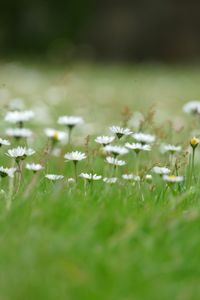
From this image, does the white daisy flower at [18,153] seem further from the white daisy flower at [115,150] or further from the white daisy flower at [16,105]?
the white daisy flower at [16,105]

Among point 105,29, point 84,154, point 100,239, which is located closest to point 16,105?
point 84,154

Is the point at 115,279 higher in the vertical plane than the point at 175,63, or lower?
lower

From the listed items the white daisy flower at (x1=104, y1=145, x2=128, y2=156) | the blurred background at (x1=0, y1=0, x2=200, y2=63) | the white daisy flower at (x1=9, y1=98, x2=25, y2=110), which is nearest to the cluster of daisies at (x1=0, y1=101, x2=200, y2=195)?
the white daisy flower at (x1=104, y1=145, x2=128, y2=156)

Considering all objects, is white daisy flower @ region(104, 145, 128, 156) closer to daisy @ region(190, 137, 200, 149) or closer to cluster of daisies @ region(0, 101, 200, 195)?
cluster of daisies @ region(0, 101, 200, 195)

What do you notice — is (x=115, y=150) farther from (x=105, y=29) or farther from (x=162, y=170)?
(x=105, y=29)

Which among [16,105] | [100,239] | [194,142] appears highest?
[16,105]

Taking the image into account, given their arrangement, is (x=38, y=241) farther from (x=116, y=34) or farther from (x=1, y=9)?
(x=116, y=34)

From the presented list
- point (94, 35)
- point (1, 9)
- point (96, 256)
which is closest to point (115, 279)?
point (96, 256)

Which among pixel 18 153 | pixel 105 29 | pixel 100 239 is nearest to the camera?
pixel 100 239
